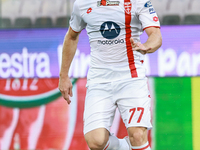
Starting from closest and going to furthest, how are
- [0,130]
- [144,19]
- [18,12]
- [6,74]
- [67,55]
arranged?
[144,19]
[67,55]
[0,130]
[6,74]
[18,12]

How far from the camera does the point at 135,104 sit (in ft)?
9.68

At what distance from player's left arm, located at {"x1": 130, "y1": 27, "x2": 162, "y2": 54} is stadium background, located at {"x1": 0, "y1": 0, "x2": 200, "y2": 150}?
2.24 meters

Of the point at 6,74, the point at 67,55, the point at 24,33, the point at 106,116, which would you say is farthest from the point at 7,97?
the point at 106,116

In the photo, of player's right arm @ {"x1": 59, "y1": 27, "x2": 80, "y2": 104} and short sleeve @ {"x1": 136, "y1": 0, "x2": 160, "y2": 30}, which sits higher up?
short sleeve @ {"x1": 136, "y1": 0, "x2": 160, "y2": 30}

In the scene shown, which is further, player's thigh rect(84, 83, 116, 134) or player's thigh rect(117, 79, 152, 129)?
player's thigh rect(84, 83, 116, 134)

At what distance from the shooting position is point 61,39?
19.0 feet

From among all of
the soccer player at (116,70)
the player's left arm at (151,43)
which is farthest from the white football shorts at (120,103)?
the player's left arm at (151,43)

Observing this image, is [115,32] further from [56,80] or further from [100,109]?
[56,80]

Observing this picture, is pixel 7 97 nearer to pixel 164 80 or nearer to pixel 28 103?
pixel 28 103

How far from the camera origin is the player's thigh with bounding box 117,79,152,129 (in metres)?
2.91

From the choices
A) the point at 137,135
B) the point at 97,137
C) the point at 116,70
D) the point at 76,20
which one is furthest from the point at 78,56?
the point at 137,135

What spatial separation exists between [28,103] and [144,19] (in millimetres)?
2743

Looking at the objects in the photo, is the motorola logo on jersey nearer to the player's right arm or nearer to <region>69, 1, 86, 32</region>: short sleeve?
<region>69, 1, 86, 32</region>: short sleeve

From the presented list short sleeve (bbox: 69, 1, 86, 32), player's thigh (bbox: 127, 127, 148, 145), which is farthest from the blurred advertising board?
player's thigh (bbox: 127, 127, 148, 145)
